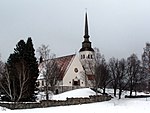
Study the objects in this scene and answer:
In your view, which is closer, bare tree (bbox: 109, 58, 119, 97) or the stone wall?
the stone wall

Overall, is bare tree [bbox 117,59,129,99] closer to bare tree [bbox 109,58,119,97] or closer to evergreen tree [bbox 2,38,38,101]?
bare tree [bbox 109,58,119,97]

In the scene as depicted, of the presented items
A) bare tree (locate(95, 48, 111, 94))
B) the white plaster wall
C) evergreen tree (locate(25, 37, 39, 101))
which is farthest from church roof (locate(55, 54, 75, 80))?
evergreen tree (locate(25, 37, 39, 101))

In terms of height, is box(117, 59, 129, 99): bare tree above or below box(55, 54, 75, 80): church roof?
below

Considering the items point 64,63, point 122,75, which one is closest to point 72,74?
point 64,63

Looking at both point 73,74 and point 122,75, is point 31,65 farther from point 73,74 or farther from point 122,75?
point 73,74

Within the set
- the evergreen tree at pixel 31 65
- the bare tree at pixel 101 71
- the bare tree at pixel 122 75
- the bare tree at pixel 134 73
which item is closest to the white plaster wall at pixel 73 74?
the bare tree at pixel 101 71

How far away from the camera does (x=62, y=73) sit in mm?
70688

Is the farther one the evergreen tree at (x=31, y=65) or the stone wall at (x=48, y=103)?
the evergreen tree at (x=31, y=65)

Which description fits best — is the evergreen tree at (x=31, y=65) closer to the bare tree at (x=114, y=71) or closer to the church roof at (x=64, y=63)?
the bare tree at (x=114, y=71)

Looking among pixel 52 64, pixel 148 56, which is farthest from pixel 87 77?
pixel 148 56

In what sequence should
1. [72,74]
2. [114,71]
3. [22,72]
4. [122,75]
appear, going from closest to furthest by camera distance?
[22,72]
[122,75]
[114,71]
[72,74]

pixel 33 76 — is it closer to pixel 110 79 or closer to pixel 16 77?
pixel 16 77

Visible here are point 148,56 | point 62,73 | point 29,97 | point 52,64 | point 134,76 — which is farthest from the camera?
point 62,73

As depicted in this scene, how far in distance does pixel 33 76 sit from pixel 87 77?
105 ft
